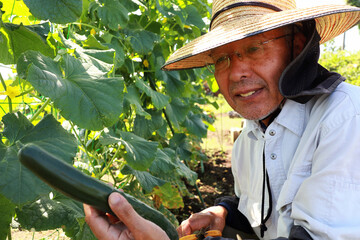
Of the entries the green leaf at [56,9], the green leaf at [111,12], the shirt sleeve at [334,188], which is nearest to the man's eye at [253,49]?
the shirt sleeve at [334,188]

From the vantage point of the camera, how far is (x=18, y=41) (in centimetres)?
142

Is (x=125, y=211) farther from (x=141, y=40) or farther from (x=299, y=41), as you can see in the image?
(x=141, y=40)

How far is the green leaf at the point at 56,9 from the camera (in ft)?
3.95

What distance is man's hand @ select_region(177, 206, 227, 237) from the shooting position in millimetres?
2066

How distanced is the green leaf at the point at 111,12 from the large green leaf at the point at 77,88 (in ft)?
2.70

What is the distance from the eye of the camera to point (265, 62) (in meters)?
1.71

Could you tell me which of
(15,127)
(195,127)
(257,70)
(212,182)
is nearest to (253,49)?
(257,70)

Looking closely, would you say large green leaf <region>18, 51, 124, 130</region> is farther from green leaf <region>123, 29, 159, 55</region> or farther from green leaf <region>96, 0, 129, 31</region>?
green leaf <region>123, 29, 159, 55</region>

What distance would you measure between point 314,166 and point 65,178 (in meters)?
0.95

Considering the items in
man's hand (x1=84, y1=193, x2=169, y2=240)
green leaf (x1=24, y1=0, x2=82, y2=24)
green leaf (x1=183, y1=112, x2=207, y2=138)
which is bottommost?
green leaf (x1=183, y1=112, x2=207, y2=138)

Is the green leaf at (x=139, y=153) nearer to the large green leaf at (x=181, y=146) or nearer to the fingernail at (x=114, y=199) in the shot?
the fingernail at (x=114, y=199)

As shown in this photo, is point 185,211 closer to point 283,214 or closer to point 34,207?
point 283,214

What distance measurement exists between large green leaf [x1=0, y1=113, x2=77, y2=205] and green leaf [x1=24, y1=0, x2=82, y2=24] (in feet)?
1.08

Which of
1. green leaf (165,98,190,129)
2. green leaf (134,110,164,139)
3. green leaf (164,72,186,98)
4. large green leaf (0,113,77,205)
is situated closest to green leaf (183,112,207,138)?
green leaf (165,98,190,129)
